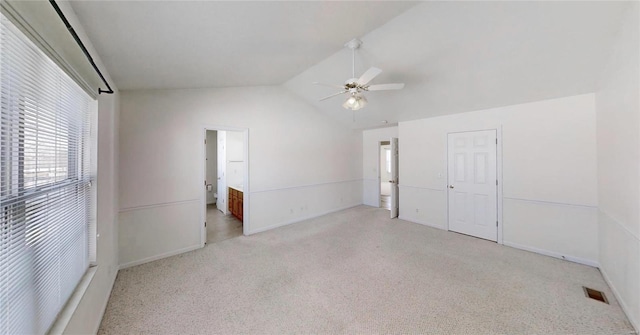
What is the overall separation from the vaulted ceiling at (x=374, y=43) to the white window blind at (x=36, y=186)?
2.18ft

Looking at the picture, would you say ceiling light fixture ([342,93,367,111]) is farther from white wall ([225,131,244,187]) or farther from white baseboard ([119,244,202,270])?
white wall ([225,131,244,187])

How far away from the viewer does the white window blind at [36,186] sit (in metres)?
0.87

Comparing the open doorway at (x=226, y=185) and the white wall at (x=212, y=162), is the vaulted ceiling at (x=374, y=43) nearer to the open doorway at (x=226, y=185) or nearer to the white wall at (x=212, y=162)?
the open doorway at (x=226, y=185)

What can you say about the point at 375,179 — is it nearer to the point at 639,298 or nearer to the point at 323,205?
the point at 323,205

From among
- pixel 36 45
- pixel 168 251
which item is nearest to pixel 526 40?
pixel 36 45

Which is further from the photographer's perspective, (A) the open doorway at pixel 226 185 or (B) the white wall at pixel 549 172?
(A) the open doorway at pixel 226 185

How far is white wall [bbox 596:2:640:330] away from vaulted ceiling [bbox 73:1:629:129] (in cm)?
23

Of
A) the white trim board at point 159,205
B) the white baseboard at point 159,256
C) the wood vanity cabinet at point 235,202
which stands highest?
the white trim board at point 159,205

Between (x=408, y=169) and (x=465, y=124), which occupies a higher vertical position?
(x=465, y=124)

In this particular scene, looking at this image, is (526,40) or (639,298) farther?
(526,40)

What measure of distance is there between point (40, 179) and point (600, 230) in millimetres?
5334

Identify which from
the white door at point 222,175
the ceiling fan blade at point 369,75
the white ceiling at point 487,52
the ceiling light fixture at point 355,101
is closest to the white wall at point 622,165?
the white ceiling at point 487,52

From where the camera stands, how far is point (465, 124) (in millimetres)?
3996

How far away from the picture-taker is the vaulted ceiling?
1729 millimetres
